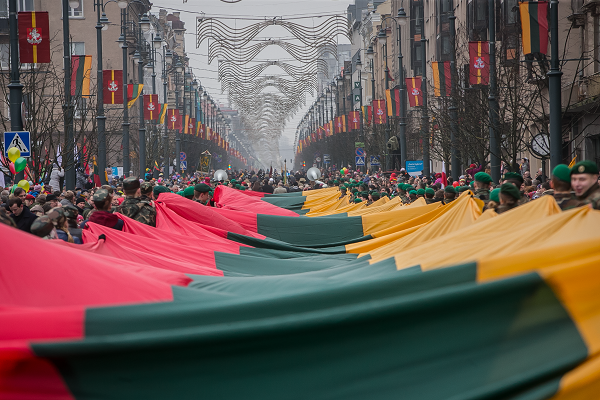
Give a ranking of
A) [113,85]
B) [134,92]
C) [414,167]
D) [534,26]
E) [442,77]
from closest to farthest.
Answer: [534,26], [442,77], [113,85], [414,167], [134,92]

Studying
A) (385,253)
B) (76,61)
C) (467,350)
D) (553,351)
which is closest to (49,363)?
(467,350)

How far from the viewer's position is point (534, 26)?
16672 mm

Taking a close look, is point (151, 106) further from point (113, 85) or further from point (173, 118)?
point (173, 118)

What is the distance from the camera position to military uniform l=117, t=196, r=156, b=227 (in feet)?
34.1

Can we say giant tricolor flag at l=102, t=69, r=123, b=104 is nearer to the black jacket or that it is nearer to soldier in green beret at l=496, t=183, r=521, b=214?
the black jacket

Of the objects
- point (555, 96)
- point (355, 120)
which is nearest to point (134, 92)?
point (555, 96)

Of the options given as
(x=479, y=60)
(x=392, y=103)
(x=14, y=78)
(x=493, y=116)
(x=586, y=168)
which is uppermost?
(x=479, y=60)

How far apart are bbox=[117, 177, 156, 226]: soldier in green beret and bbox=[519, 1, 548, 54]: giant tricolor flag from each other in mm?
9522

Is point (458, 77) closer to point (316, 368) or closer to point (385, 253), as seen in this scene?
point (385, 253)

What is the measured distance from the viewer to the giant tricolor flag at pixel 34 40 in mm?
16950

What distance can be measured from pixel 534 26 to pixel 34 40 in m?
10.6

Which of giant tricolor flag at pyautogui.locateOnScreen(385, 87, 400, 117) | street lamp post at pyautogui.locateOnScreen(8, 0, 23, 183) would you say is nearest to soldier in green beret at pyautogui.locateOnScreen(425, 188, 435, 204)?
street lamp post at pyautogui.locateOnScreen(8, 0, 23, 183)

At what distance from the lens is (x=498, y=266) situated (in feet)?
12.8

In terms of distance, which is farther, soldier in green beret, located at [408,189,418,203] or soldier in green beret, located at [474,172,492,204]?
soldier in green beret, located at [408,189,418,203]
